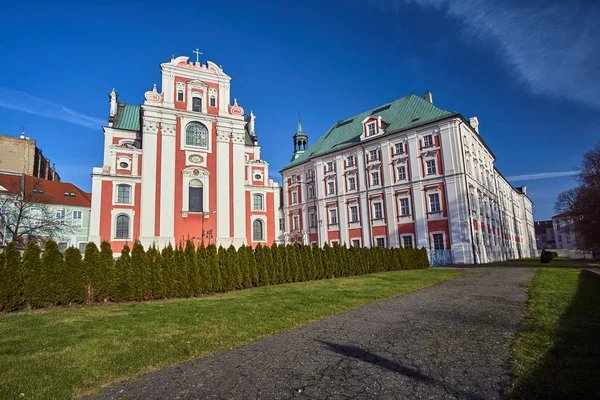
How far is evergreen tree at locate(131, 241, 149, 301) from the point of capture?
36.3ft

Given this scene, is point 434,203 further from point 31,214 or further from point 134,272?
point 31,214

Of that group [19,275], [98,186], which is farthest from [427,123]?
[19,275]

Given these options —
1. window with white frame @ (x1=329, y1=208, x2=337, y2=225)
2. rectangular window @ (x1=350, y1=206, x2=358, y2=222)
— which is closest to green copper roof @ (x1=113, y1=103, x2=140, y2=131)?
window with white frame @ (x1=329, y1=208, x2=337, y2=225)

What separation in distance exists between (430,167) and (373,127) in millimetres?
8226

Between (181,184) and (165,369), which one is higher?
(181,184)

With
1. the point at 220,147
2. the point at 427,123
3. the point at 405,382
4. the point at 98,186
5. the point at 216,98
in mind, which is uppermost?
the point at 216,98

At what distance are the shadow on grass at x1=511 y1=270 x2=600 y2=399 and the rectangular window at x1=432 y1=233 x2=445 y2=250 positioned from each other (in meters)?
25.9

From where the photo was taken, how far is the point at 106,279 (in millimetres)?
10766

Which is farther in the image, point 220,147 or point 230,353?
point 220,147

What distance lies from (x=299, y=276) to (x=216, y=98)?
22.3 metres

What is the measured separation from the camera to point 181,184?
28938 mm

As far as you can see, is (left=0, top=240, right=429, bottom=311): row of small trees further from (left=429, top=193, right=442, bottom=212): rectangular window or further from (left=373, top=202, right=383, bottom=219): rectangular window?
(left=373, top=202, right=383, bottom=219): rectangular window

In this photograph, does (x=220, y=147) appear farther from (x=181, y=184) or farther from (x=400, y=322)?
(x=400, y=322)

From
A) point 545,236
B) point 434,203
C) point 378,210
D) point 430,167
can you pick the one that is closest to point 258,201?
point 378,210
